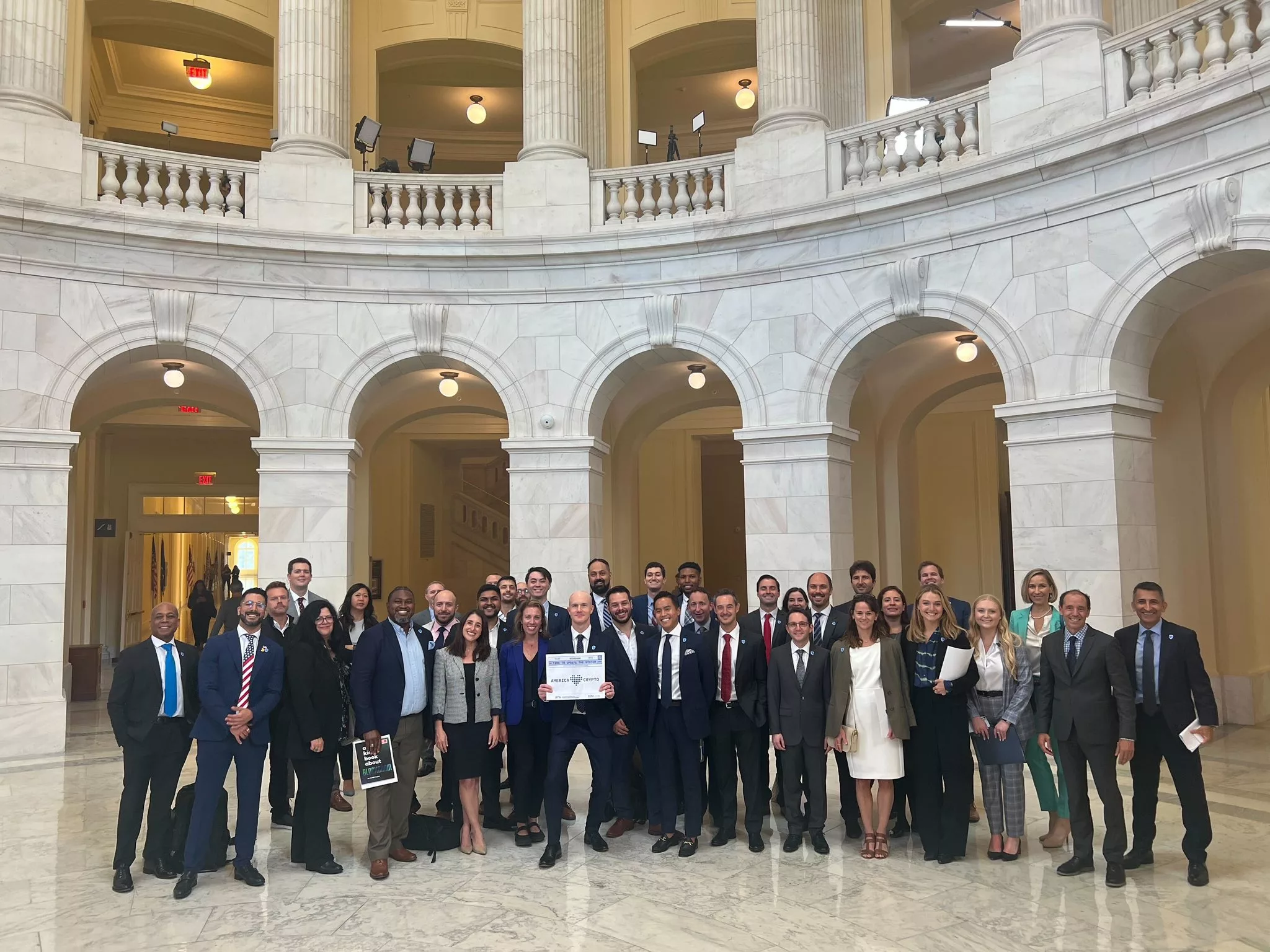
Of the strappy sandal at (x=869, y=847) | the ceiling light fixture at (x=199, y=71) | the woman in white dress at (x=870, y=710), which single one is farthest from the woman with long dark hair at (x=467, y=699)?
the ceiling light fixture at (x=199, y=71)

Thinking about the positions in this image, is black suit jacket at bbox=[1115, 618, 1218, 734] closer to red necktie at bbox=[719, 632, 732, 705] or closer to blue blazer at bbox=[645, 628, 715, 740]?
red necktie at bbox=[719, 632, 732, 705]

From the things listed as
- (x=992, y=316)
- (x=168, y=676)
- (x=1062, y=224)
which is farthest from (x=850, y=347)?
(x=168, y=676)

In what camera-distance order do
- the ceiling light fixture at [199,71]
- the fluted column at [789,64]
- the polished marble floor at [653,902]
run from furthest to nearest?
the ceiling light fixture at [199,71], the fluted column at [789,64], the polished marble floor at [653,902]

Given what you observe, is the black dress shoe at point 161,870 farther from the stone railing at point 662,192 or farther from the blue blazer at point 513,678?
the stone railing at point 662,192

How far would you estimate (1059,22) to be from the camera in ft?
33.9

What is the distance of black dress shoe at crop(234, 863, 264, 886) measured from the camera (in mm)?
6297

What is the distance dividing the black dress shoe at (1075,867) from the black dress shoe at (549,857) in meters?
3.12

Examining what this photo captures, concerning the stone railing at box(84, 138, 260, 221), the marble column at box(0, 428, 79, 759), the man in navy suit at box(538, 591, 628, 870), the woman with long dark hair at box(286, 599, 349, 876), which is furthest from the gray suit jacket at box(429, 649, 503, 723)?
the stone railing at box(84, 138, 260, 221)

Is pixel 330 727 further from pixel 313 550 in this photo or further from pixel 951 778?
pixel 313 550

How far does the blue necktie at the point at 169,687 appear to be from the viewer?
6.23 meters

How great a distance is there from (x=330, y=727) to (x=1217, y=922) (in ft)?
16.9

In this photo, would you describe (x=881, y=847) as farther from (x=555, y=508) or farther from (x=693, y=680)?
(x=555, y=508)

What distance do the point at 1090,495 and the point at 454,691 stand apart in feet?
21.0

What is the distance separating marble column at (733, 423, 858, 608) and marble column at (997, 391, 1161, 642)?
2076 mm
